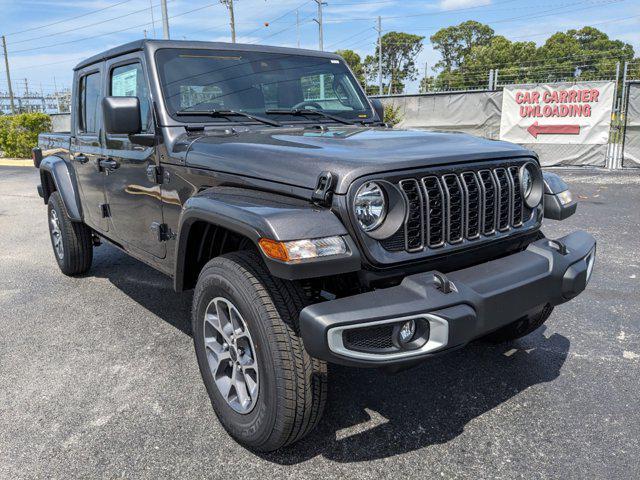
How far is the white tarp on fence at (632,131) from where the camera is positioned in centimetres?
1196

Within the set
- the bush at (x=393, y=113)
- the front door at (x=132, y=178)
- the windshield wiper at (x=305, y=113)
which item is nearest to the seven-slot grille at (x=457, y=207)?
the windshield wiper at (x=305, y=113)

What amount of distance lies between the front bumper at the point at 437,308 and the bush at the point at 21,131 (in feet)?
67.9

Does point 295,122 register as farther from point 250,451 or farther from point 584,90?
point 584,90

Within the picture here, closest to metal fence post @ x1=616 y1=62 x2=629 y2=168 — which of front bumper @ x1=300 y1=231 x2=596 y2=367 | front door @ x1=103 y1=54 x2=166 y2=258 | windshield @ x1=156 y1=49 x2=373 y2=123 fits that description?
windshield @ x1=156 y1=49 x2=373 y2=123

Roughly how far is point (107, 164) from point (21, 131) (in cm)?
1859

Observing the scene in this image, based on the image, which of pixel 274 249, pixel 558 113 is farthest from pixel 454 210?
pixel 558 113

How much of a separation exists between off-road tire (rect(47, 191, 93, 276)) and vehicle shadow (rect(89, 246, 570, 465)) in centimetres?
185

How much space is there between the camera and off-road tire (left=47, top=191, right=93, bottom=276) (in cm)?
489

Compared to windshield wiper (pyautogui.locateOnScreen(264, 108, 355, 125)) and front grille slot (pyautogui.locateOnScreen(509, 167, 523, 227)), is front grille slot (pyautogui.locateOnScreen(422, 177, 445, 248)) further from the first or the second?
windshield wiper (pyautogui.locateOnScreen(264, 108, 355, 125))

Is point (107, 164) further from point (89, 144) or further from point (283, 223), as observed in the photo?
point (283, 223)

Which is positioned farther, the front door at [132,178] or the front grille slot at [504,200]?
the front door at [132,178]

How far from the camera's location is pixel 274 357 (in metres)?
2.10

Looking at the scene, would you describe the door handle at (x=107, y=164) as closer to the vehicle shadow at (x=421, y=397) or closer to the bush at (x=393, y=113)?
the vehicle shadow at (x=421, y=397)

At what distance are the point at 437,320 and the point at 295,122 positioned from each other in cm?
190
